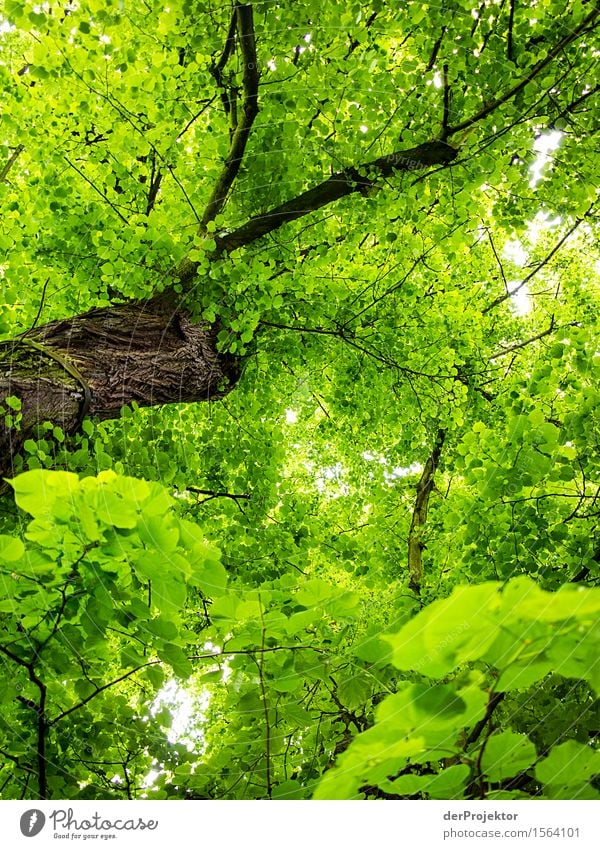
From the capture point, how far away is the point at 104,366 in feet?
12.5

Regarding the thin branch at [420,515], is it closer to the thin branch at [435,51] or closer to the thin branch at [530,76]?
the thin branch at [530,76]

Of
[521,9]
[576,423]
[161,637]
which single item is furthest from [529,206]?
[161,637]

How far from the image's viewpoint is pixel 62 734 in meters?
2.23

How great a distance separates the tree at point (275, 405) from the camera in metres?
1.31

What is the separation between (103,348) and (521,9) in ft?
11.5

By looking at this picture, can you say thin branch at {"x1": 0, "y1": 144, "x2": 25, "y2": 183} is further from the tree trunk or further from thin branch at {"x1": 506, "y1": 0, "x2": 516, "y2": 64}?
thin branch at {"x1": 506, "y1": 0, "x2": 516, "y2": 64}

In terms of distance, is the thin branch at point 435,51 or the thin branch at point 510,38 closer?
the thin branch at point 510,38

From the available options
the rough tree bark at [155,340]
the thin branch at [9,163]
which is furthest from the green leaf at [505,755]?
the thin branch at [9,163]

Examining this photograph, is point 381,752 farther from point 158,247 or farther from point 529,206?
point 529,206

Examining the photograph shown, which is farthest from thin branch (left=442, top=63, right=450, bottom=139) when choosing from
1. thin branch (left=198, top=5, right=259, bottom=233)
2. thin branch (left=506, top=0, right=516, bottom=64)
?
thin branch (left=198, top=5, right=259, bottom=233)

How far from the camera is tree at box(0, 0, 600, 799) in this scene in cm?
131
